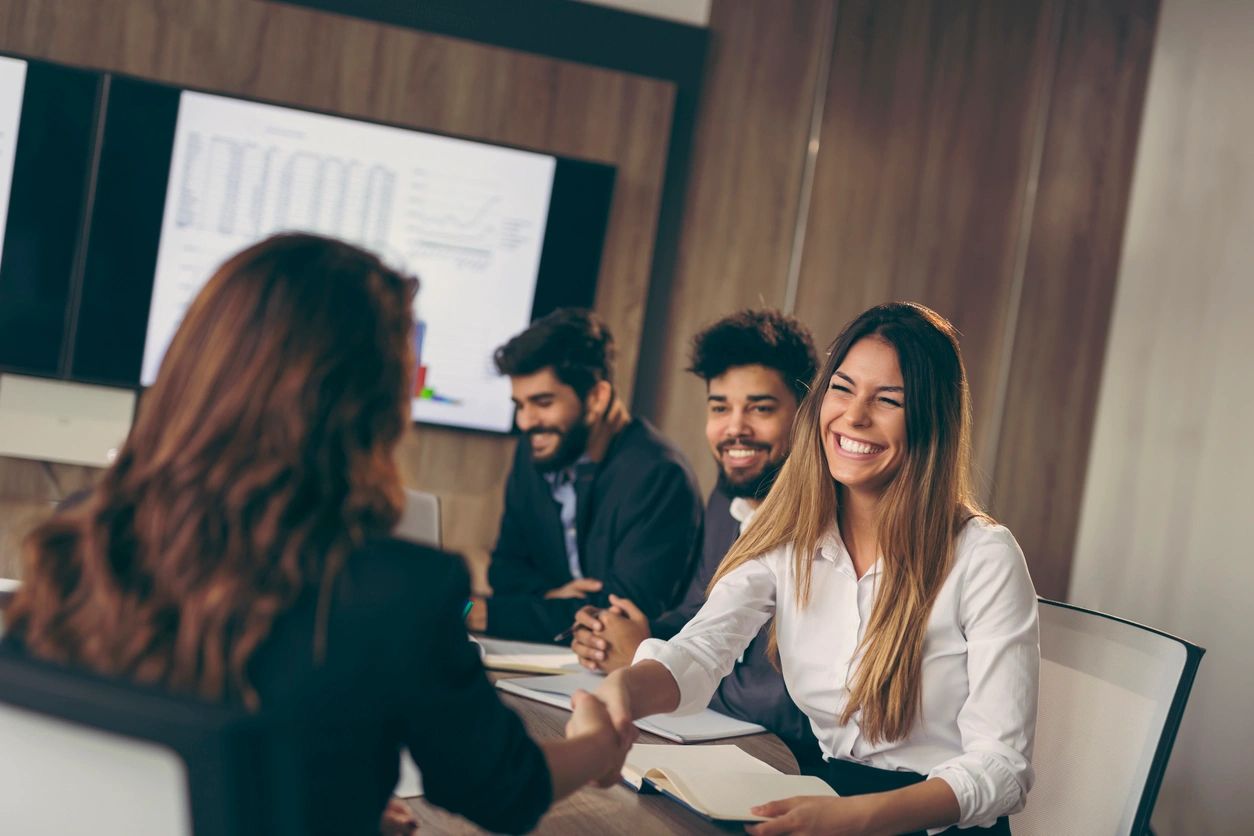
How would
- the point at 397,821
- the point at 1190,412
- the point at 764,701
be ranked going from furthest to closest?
1. the point at 1190,412
2. the point at 764,701
3. the point at 397,821

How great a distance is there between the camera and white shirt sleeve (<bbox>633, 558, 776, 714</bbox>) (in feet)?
5.76

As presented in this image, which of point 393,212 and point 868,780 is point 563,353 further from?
point 868,780

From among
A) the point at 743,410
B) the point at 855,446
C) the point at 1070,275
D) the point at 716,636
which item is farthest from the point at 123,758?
the point at 1070,275

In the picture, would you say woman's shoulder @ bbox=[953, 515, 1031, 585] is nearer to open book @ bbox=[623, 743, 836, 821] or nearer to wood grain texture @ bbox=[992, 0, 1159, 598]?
open book @ bbox=[623, 743, 836, 821]

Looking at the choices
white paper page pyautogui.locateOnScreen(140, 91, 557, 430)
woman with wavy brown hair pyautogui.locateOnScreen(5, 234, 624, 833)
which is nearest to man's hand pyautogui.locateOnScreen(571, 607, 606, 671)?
woman with wavy brown hair pyautogui.locateOnScreen(5, 234, 624, 833)

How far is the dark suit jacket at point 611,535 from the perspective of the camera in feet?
9.26

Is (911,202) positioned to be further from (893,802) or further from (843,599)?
(893,802)

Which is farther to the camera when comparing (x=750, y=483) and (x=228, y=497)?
(x=750, y=483)

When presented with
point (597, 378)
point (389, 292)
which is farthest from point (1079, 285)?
point (389, 292)

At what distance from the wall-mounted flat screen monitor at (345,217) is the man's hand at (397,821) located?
241 cm

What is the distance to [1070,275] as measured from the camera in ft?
Answer: 15.0

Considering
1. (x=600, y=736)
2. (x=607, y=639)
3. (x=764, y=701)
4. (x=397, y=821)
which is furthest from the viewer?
(x=607, y=639)

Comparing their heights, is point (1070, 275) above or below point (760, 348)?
above

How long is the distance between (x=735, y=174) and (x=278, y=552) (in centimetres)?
349
